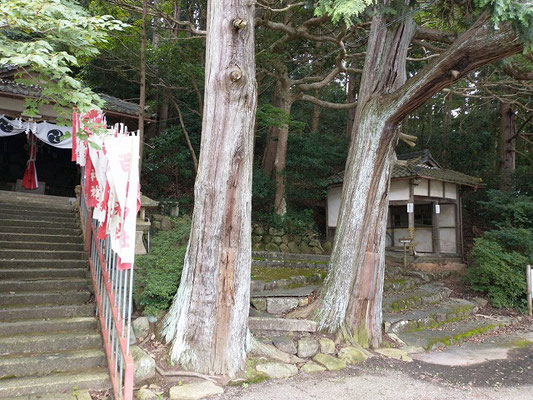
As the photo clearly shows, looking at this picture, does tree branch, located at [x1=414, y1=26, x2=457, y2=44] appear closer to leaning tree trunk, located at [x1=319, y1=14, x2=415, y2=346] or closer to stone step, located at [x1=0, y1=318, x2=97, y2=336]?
leaning tree trunk, located at [x1=319, y1=14, x2=415, y2=346]

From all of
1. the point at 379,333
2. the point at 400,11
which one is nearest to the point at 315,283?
the point at 379,333

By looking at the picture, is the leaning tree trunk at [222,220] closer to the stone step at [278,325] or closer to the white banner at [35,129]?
the stone step at [278,325]

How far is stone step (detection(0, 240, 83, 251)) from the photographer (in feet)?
19.5

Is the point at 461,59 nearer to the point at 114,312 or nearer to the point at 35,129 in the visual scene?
the point at 114,312

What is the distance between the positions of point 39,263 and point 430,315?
7.34 m

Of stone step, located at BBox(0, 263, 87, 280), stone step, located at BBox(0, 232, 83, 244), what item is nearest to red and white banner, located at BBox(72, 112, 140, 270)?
stone step, located at BBox(0, 263, 87, 280)

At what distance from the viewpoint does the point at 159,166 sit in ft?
41.5

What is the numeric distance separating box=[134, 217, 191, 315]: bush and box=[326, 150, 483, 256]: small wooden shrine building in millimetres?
8351

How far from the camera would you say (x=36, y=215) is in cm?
726

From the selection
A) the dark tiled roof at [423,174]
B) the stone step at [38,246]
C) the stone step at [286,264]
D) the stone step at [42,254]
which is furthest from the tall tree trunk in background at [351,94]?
the stone step at [42,254]

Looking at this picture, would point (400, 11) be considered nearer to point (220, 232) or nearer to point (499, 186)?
point (220, 232)

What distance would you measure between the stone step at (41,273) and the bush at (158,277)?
0.98 m

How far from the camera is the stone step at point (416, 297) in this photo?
7551 mm

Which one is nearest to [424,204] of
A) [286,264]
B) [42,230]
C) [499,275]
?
[499,275]
